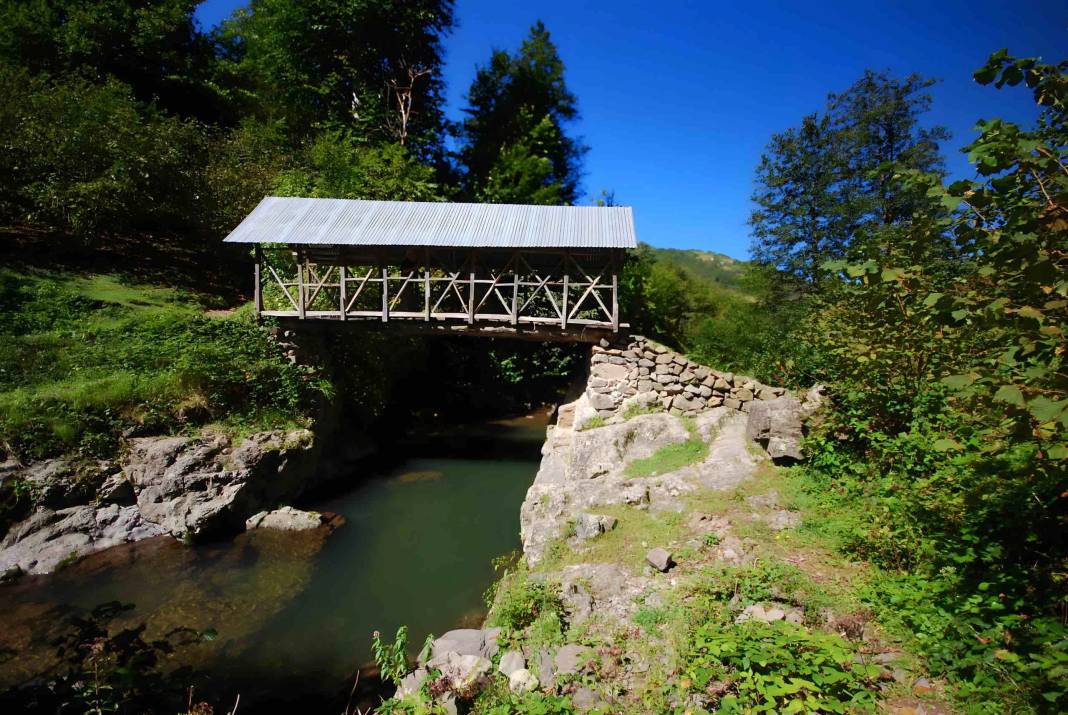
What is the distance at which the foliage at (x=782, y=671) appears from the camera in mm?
3318

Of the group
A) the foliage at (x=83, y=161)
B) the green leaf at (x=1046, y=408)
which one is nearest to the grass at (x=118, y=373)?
the foliage at (x=83, y=161)

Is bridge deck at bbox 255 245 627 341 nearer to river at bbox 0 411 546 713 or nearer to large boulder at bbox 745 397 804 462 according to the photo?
large boulder at bbox 745 397 804 462

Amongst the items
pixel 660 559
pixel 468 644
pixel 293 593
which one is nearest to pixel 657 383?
pixel 660 559

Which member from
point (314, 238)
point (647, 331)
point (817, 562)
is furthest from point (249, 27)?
point (817, 562)

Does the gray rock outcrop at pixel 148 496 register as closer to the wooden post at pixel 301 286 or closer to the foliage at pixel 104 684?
the wooden post at pixel 301 286

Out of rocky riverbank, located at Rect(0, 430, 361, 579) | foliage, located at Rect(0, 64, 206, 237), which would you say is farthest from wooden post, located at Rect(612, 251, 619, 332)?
foliage, located at Rect(0, 64, 206, 237)

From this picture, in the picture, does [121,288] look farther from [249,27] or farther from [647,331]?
[249,27]

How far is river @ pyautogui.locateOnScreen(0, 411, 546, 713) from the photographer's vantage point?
6.29 m

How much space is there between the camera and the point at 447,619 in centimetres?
745

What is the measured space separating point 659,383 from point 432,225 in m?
6.55

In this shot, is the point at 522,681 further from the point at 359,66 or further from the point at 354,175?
the point at 359,66

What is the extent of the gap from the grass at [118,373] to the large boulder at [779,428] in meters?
9.59

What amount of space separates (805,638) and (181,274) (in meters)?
20.0

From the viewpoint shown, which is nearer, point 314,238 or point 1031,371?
point 1031,371
